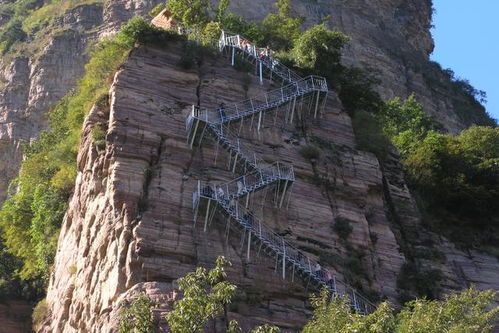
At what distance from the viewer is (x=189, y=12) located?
48.6 meters

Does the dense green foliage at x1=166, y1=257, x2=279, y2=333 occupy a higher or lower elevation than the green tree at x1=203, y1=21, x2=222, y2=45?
lower

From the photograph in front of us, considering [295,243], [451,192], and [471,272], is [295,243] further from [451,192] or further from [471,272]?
[451,192]

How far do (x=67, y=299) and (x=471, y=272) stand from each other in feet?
47.4

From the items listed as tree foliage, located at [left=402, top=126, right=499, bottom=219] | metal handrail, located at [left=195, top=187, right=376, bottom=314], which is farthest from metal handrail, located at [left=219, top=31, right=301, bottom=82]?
metal handrail, located at [left=195, top=187, right=376, bottom=314]

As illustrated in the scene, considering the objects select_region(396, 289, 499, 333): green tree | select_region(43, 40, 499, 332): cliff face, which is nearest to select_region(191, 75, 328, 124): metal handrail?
select_region(43, 40, 499, 332): cliff face

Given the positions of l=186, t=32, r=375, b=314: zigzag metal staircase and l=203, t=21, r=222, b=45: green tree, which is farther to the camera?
l=203, t=21, r=222, b=45: green tree

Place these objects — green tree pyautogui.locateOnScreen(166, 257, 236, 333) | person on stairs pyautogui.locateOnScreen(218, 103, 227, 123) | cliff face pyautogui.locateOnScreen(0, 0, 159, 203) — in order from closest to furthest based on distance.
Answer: green tree pyautogui.locateOnScreen(166, 257, 236, 333), person on stairs pyautogui.locateOnScreen(218, 103, 227, 123), cliff face pyautogui.locateOnScreen(0, 0, 159, 203)

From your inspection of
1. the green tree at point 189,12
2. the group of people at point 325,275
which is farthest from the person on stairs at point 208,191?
the green tree at point 189,12

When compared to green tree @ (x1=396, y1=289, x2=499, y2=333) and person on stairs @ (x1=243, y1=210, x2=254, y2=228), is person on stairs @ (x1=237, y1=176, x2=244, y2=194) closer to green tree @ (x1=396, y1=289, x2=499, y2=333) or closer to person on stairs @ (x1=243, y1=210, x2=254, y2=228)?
person on stairs @ (x1=243, y1=210, x2=254, y2=228)

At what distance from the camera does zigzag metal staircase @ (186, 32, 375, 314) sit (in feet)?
107

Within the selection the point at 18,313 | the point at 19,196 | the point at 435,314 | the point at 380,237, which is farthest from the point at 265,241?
the point at 19,196

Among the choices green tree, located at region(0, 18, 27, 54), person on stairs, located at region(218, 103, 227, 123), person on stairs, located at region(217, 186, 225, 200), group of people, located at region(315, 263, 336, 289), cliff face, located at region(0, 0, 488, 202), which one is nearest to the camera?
group of people, located at region(315, 263, 336, 289)

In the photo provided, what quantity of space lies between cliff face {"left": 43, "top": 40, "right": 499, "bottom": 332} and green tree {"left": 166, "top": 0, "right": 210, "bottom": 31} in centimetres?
701

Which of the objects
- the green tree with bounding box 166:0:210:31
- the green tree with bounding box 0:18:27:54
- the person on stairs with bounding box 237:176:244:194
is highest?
the green tree with bounding box 0:18:27:54
